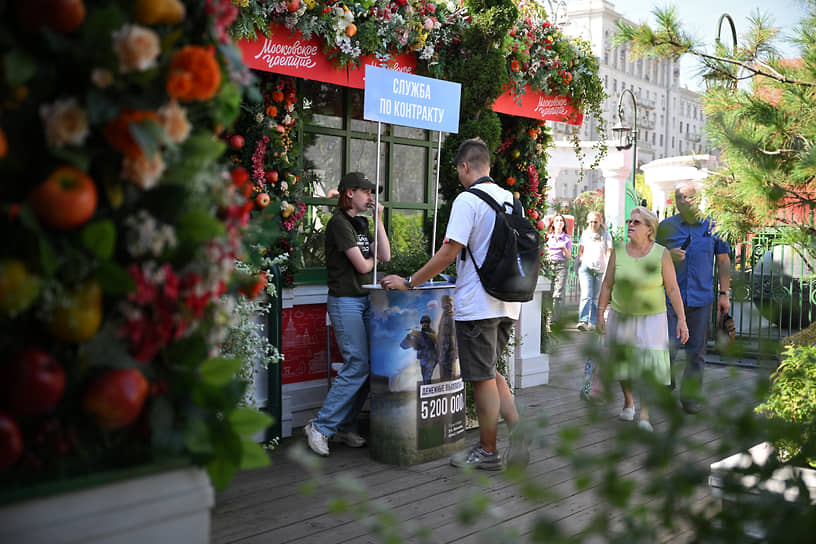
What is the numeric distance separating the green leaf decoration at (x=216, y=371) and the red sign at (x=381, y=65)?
12.9 feet

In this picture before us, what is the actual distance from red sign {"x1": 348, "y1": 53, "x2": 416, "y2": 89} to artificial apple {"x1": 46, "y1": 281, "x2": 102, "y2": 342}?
4.06 metres

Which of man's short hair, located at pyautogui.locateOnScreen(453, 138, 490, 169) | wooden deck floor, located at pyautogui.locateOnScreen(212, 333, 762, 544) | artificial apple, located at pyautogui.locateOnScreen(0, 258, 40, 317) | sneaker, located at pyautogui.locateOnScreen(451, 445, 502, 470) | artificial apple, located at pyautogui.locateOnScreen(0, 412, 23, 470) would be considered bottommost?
wooden deck floor, located at pyautogui.locateOnScreen(212, 333, 762, 544)

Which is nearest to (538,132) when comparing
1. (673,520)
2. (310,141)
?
(310,141)

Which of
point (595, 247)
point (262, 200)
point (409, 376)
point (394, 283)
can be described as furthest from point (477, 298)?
point (595, 247)

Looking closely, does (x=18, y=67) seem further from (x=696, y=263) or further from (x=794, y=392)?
(x=696, y=263)

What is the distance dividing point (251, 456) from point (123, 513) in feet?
0.86

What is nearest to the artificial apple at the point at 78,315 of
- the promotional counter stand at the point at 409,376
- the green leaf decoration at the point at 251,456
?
the green leaf decoration at the point at 251,456

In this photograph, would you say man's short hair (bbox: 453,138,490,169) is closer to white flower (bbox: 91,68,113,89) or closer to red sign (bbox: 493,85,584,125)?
red sign (bbox: 493,85,584,125)

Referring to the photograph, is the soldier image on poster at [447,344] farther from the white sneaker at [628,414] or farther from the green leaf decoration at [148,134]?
the green leaf decoration at [148,134]

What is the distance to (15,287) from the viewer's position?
44.3 inches

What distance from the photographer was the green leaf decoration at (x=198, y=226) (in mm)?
1309

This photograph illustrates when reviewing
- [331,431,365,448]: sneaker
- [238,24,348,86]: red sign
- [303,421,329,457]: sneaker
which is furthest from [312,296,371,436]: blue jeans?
[238,24,348,86]: red sign

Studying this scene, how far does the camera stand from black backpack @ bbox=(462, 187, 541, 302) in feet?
13.5

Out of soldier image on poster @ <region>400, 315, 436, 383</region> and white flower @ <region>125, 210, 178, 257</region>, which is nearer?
white flower @ <region>125, 210, 178, 257</region>
